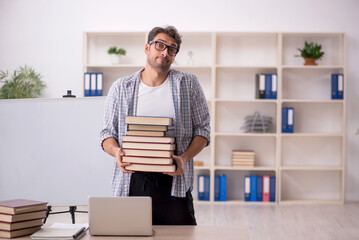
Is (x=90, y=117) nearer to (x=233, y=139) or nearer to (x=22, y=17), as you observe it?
(x=233, y=139)

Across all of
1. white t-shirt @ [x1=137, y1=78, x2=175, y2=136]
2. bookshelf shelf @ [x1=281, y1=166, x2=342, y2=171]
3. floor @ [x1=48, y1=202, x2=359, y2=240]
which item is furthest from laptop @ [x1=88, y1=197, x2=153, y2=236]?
bookshelf shelf @ [x1=281, y1=166, x2=342, y2=171]

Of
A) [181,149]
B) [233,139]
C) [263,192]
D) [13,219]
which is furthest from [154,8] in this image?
[13,219]

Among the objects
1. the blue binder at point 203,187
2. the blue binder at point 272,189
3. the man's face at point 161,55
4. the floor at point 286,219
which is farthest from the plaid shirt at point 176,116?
the blue binder at point 272,189

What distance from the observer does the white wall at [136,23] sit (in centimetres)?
573

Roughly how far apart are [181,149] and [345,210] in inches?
141

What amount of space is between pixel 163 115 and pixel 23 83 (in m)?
3.98

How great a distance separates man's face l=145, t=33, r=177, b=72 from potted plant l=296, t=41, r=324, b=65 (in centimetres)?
368

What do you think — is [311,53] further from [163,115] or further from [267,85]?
[163,115]

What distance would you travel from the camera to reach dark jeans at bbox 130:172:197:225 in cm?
214

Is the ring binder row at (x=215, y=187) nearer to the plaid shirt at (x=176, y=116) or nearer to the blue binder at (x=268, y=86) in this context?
the blue binder at (x=268, y=86)

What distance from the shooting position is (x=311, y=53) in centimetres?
552

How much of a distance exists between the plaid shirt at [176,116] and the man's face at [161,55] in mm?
108

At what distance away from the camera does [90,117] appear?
2994mm

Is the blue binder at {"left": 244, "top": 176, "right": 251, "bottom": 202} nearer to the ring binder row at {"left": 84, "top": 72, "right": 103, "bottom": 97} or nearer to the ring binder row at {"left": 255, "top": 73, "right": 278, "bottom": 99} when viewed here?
the ring binder row at {"left": 255, "top": 73, "right": 278, "bottom": 99}
